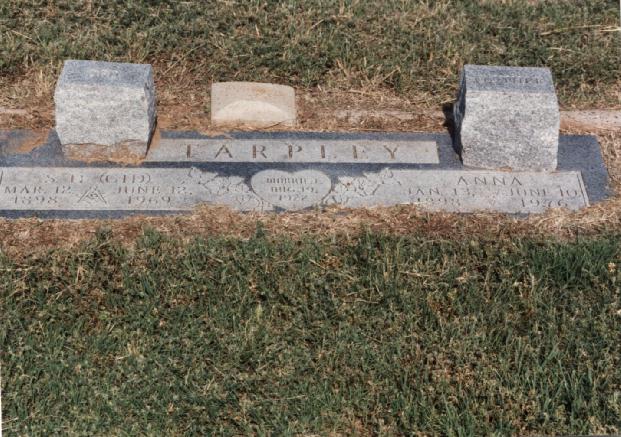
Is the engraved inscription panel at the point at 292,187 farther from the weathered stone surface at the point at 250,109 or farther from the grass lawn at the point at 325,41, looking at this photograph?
the grass lawn at the point at 325,41

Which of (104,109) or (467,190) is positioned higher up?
(104,109)

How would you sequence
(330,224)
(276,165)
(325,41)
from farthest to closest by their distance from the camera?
(325,41) → (276,165) → (330,224)

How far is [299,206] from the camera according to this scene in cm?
595

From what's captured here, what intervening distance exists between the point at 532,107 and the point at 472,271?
4.11ft

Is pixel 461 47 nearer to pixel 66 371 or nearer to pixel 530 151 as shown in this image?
pixel 530 151

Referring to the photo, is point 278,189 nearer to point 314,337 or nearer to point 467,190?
point 467,190

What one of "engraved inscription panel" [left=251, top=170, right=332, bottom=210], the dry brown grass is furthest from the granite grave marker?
the dry brown grass

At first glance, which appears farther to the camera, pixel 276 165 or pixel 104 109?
pixel 276 165

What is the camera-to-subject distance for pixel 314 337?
4980mm

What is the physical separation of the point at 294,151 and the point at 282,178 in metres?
0.32

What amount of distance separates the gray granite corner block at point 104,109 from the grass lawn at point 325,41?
1114 millimetres

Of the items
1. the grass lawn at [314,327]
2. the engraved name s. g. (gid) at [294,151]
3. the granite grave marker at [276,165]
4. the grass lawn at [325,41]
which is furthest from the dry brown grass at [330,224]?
the grass lawn at [325,41]

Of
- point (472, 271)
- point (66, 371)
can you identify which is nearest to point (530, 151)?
point (472, 271)

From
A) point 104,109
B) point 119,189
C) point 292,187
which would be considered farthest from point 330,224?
point 104,109
